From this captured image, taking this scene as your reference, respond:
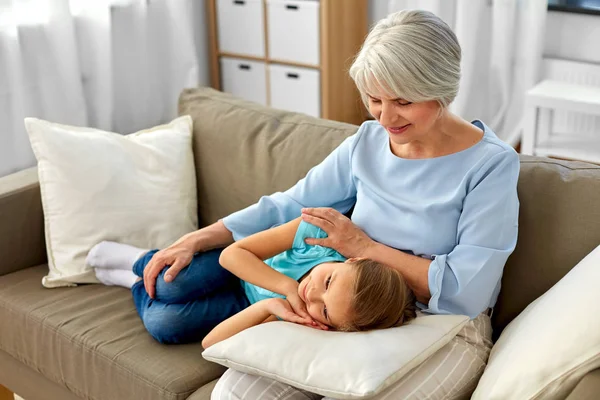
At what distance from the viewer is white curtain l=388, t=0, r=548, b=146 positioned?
384cm

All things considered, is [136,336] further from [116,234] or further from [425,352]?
[425,352]

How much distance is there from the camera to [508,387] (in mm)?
1446

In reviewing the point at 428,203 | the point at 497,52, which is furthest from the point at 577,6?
the point at 428,203

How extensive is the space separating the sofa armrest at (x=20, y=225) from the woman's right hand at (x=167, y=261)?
0.50 meters

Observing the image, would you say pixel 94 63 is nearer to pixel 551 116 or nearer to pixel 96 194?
pixel 96 194

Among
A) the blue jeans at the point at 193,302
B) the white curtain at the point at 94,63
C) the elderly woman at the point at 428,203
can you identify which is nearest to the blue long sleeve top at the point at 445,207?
the elderly woman at the point at 428,203

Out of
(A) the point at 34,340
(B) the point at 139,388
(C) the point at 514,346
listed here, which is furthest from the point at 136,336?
(C) the point at 514,346

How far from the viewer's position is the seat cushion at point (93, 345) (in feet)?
A: 6.08

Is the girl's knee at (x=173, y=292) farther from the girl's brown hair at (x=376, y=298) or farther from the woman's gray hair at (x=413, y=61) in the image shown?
the woman's gray hair at (x=413, y=61)

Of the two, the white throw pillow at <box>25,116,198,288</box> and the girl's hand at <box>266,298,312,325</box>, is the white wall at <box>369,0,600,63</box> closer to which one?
the white throw pillow at <box>25,116,198,288</box>

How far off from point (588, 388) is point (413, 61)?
707mm

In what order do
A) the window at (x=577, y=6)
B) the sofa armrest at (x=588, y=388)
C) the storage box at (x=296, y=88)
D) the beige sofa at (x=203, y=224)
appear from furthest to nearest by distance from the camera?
the storage box at (x=296, y=88) < the window at (x=577, y=6) < the beige sofa at (x=203, y=224) < the sofa armrest at (x=588, y=388)

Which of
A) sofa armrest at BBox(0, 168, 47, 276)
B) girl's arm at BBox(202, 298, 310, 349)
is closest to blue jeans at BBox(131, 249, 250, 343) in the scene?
girl's arm at BBox(202, 298, 310, 349)

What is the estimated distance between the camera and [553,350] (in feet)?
4.75
